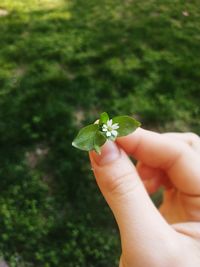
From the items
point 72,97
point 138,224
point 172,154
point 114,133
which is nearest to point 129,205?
point 138,224

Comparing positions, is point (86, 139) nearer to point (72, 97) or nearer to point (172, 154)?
point (172, 154)

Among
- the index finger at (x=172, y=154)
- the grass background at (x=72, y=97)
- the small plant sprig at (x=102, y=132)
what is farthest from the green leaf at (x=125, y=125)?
the grass background at (x=72, y=97)

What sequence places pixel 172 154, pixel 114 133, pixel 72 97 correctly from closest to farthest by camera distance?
pixel 114 133, pixel 172 154, pixel 72 97

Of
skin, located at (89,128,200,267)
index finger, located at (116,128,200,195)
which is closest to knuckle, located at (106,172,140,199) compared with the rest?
skin, located at (89,128,200,267)

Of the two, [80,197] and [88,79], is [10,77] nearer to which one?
[88,79]

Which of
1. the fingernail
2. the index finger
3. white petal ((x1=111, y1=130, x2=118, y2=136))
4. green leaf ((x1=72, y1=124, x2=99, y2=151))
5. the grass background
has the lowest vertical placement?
the grass background

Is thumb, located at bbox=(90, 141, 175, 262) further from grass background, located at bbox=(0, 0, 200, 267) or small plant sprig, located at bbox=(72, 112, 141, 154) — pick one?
grass background, located at bbox=(0, 0, 200, 267)
